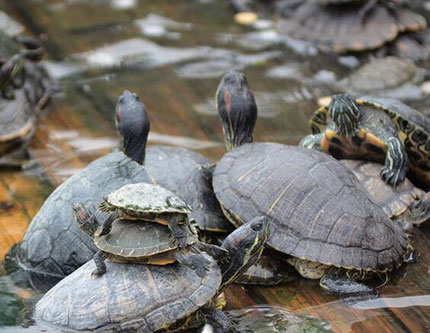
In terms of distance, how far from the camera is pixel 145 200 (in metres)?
3.76

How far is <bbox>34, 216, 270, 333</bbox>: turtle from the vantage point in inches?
144

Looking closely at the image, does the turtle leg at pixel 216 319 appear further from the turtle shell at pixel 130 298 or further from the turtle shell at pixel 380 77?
the turtle shell at pixel 380 77

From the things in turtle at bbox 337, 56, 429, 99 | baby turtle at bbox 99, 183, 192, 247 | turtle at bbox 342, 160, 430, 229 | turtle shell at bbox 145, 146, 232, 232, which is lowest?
turtle at bbox 337, 56, 429, 99

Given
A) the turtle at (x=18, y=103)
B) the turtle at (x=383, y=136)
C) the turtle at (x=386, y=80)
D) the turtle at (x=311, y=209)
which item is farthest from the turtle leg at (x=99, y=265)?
the turtle at (x=386, y=80)

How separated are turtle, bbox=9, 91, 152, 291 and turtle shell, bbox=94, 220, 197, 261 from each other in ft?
1.71

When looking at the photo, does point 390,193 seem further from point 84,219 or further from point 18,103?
point 18,103

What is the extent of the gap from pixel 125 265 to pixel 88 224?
296 millimetres

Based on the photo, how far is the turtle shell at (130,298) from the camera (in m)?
3.66

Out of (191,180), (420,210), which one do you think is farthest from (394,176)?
(191,180)

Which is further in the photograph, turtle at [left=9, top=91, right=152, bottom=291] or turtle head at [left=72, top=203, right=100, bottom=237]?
turtle at [left=9, top=91, right=152, bottom=291]

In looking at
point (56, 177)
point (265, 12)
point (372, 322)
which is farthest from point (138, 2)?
point (372, 322)

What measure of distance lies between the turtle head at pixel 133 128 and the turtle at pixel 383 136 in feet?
3.95

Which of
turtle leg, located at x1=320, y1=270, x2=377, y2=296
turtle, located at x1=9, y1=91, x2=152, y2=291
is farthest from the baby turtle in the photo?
turtle leg, located at x1=320, y1=270, x2=377, y2=296

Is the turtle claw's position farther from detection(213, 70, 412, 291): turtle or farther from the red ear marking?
the red ear marking
